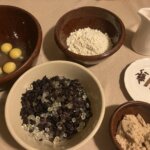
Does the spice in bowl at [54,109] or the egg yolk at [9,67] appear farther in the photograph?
the egg yolk at [9,67]

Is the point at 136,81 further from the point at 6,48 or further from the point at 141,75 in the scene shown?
the point at 6,48

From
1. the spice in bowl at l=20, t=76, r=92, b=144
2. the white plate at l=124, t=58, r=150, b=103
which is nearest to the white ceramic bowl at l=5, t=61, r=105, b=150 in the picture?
the spice in bowl at l=20, t=76, r=92, b=144

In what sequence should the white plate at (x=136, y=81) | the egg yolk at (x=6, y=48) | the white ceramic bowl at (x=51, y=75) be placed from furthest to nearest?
the egg yolk at (x=6, y=48)
the white plate at (x=136, y=81)
the white ceramic bowl at (x=51, y=75)

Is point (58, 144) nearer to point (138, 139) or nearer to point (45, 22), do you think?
point (138, 139)

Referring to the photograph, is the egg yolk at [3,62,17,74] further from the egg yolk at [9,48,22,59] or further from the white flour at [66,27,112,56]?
the white flour at [66,27,112,56]

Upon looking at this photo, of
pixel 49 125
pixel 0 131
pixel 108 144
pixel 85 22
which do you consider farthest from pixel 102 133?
pixel 85 22

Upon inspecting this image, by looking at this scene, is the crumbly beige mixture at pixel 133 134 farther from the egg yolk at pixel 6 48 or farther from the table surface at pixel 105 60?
the egg yolk at pixel 6 48

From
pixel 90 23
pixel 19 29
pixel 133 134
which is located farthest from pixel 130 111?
pixel 19 29

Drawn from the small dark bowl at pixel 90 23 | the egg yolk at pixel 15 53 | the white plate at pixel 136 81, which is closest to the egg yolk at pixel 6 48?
the egg yolk at pixel 15 53
